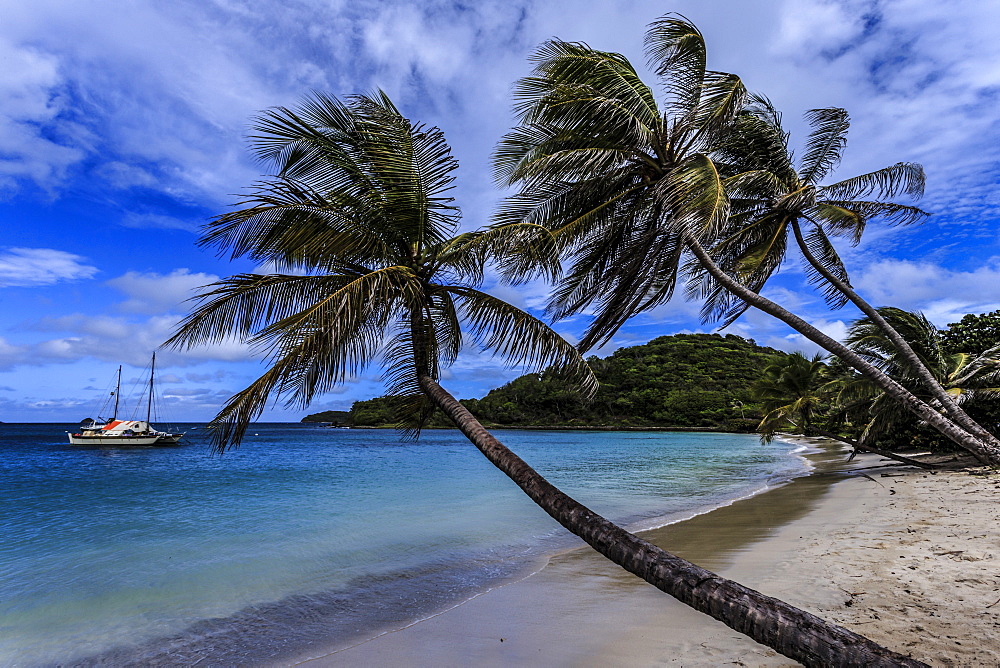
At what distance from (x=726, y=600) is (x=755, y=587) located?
3.94m

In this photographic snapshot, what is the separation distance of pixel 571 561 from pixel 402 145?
6412 millimetres

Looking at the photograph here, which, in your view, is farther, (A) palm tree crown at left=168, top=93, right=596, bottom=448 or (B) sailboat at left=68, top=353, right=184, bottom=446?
(B) sailboat at left=68, top=353, right=184, bottom=446

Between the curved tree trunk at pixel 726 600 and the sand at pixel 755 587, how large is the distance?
5.49ft

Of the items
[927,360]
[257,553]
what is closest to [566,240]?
[257,553]

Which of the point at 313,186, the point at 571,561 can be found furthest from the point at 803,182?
the point at 313,186

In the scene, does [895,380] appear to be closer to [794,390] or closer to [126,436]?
[794,390]

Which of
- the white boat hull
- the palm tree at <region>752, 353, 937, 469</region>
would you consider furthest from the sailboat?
the palm tree at <region>752, 353, 937, 469</region>

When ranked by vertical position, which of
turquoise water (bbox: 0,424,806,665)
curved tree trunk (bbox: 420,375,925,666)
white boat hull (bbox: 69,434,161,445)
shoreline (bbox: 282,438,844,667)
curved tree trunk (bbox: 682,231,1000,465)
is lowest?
turquoise water (bbox: 0,424,806,665)

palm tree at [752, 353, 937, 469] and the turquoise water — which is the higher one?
palm tree at [752, 353, 937, 469]

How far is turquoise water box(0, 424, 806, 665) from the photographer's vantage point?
5.92 m

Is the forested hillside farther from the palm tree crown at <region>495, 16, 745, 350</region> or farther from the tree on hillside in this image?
the palm tree crown at <region>495, 16, 745, 350</region>

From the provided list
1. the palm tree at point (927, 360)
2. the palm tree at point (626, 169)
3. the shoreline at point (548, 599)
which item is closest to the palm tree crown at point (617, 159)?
the palm tree at point (626, 169)

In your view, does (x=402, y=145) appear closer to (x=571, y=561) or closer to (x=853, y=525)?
(x=571, y=561)

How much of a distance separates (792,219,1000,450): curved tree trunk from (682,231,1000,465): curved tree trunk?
0.33m
